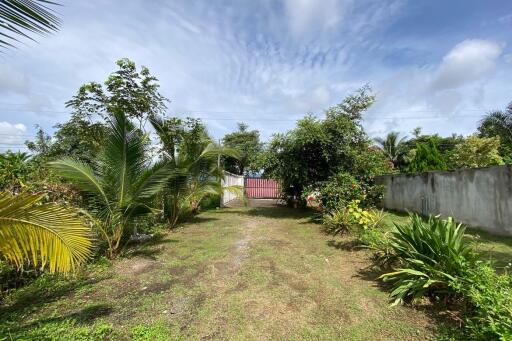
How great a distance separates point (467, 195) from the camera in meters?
7.14

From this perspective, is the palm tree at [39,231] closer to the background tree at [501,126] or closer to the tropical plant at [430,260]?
the tropical plant at [430,260]

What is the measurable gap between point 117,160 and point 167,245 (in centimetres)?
212

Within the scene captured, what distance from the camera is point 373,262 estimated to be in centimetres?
478

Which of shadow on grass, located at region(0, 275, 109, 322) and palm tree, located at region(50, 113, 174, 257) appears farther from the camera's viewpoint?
palm tree, located at region(50, 113, 174, 257)

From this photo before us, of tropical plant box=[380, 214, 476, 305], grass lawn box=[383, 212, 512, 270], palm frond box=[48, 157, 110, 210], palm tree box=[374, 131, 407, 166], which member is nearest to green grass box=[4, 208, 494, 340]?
tropical plant box=[380, 214, 476, 305]

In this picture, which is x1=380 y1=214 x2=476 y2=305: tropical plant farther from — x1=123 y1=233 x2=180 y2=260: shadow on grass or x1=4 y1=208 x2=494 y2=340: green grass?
Answer: x1=123 y1=233 x2=180 y2=260: shadow on grass

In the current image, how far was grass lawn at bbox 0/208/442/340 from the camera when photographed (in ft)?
9.42

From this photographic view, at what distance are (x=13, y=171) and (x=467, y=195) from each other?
29.3ft

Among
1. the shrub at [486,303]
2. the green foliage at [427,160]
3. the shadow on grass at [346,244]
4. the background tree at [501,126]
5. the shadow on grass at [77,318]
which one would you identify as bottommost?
the shadow on grass at [77,318]

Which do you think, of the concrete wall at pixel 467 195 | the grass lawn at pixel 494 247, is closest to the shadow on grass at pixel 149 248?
the grass lawn at pixel 494 247

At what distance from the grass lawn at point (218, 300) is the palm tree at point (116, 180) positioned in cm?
68

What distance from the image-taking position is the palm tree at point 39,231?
204cm

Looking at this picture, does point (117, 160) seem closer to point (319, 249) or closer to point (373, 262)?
point (319, 249)

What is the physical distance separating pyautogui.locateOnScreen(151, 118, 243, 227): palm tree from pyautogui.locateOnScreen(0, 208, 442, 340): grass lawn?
268 centimetres
